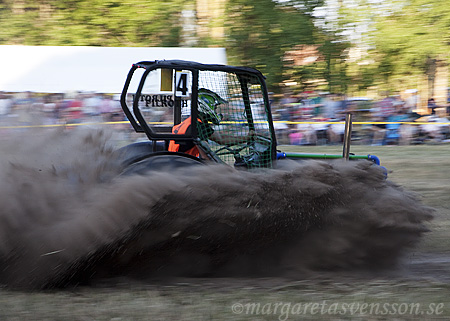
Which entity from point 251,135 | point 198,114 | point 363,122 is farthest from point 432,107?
point 198,114

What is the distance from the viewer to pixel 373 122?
1526 cm

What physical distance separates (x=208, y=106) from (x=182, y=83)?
269mm

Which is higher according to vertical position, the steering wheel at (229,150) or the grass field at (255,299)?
the steering wheel at (229,150)

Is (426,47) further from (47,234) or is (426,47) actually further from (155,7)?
(47,234)

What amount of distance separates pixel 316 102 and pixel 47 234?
12.5 m

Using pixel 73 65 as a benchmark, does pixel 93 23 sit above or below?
above

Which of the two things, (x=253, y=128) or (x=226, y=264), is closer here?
(x=226, y=264)

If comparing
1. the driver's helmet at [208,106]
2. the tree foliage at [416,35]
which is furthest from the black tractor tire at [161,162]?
the tree foliage at [416,35]

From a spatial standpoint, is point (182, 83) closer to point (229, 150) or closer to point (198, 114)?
point (198, 114)

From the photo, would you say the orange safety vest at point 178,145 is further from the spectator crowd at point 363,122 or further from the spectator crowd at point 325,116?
the spectator crowd at point 363,122

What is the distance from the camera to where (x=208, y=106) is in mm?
4574

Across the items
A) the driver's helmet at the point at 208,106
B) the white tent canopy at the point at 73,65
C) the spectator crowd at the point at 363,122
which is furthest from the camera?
the spectator crowd at the point at 363,122

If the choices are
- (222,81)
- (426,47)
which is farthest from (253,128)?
(426,47)

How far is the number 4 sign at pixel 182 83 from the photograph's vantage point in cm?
455
